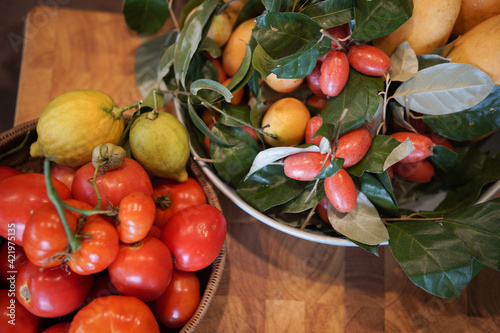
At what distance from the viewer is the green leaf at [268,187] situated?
0.60m

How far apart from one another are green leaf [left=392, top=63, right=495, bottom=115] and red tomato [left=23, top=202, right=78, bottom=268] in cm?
52

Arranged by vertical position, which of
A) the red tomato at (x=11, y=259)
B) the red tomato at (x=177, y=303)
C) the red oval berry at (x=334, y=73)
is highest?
the red oval berry at (x=334, y=73)

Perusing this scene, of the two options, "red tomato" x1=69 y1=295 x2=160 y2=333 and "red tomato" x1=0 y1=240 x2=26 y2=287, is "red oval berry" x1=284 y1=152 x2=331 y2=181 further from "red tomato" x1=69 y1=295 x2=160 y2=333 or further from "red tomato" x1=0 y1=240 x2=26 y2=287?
"red tomato" x1=0 y1=240 x2=26 y2=287

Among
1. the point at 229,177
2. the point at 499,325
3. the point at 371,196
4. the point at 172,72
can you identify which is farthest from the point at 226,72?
the point at 499,325

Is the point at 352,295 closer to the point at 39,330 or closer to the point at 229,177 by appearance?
the point at 229,177

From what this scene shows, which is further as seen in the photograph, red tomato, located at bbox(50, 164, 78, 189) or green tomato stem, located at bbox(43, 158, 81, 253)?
red tomato, located at bbox(50, 164, 78, 189)

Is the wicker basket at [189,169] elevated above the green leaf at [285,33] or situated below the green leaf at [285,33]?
below

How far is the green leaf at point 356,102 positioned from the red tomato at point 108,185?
0.96ft

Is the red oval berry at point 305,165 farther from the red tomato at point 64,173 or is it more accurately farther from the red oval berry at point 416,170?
the red tomato at point 64,173

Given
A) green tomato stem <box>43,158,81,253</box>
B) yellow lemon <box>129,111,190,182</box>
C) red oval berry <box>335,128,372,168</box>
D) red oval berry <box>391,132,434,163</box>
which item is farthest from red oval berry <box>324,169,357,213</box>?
green tomato stem <box>43,158,81,253</box>

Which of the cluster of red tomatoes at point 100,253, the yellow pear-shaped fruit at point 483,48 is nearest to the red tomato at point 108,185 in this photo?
the cluster of red tomatoes at point 100,253

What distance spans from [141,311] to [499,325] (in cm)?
60

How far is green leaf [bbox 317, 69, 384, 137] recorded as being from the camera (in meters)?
0.57

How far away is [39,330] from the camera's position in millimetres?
502
